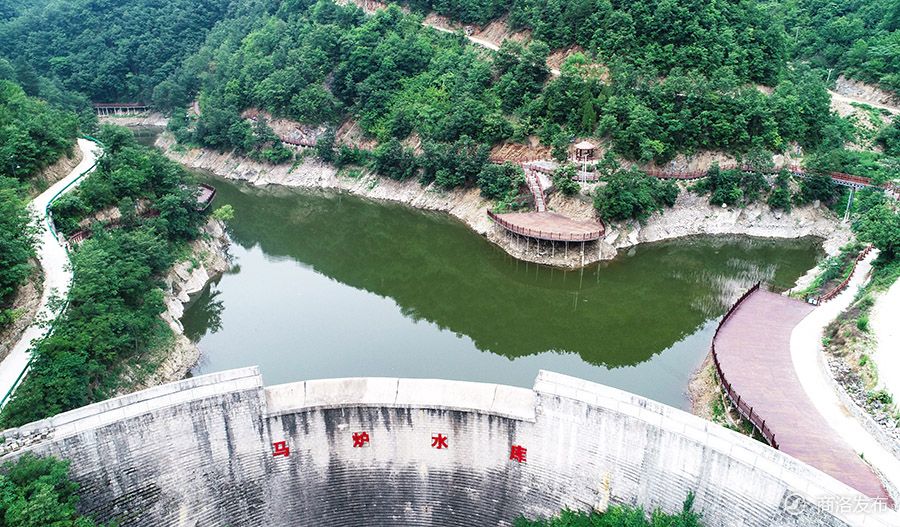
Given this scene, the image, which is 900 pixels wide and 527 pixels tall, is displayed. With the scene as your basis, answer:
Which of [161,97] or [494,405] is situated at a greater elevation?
[494,405]

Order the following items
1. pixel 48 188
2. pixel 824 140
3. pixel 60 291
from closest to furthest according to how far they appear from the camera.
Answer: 1. pixel 60 291
2. pixel 48 188
3. pixel 824 140

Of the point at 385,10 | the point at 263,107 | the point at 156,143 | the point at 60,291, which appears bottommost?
the point at 156,143

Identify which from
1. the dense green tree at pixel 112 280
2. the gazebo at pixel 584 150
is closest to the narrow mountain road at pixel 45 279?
the dense green tree at pixel 112 280

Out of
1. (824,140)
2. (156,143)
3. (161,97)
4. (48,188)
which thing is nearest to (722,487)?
(48,188)

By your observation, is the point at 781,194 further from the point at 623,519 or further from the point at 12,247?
the point at 12,247

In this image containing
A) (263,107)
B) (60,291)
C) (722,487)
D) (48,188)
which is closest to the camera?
(722,487)

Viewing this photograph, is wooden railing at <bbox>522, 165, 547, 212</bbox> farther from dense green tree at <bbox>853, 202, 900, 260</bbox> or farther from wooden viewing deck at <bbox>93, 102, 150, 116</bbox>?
wooden viewing deck at <bbox>93, 102, 150, 116</bbox>

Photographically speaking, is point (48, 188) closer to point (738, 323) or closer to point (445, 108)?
point (445, 108)

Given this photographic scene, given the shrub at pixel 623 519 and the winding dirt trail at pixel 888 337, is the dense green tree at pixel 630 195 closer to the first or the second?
the winding dirt trail at pixel 888 337
